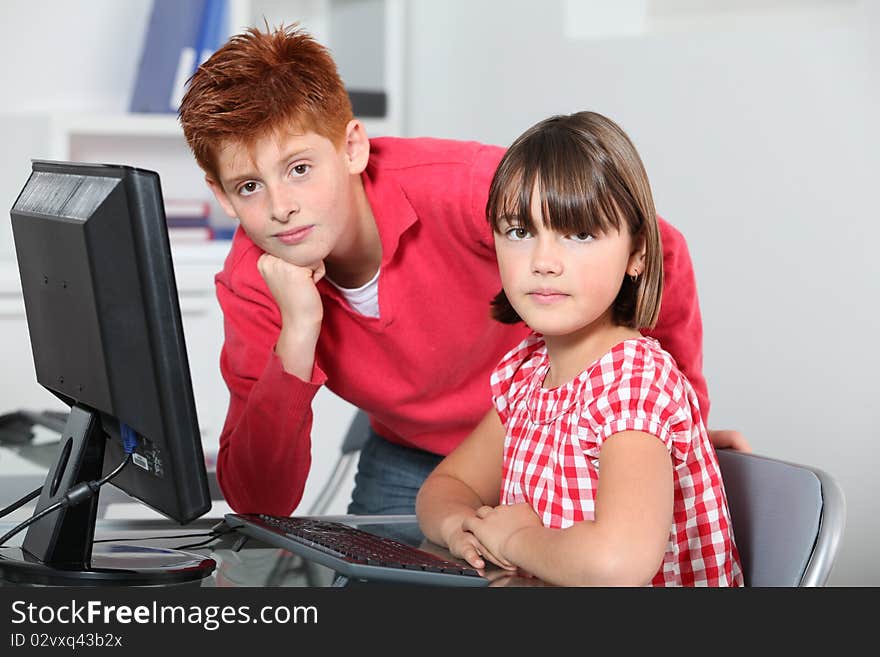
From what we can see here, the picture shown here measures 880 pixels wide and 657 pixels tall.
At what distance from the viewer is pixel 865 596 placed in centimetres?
75

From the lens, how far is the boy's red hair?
1243 millimetres

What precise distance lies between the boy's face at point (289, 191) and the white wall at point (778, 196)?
1.29 meters

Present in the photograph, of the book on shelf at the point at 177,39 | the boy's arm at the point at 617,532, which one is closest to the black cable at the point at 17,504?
the boy's arm at the point at 617,532

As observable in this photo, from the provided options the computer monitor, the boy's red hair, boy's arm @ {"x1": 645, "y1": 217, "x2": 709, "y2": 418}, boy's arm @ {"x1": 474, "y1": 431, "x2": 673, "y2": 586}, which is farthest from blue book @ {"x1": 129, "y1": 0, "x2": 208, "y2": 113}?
boy's arm @ {"x1": 474, "y1": 431, "x2": 673, "y2": 586}

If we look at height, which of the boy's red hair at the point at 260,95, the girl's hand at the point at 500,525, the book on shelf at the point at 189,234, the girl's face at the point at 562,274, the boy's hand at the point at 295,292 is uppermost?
the boy's red hair at the point at 260,95

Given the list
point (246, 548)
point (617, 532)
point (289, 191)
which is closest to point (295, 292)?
point (289, 191)

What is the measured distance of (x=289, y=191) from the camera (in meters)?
1.25

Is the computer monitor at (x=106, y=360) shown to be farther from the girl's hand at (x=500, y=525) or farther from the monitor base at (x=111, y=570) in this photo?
the girl's hand at (x=500, y=525)

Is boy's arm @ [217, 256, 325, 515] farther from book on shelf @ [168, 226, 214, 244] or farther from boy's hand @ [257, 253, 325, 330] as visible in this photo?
book on shelf @ [168, 226, 214, 244]

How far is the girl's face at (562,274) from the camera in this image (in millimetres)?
1023

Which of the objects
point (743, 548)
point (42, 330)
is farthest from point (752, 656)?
point (42, 330)

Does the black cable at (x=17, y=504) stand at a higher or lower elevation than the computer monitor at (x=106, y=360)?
lower

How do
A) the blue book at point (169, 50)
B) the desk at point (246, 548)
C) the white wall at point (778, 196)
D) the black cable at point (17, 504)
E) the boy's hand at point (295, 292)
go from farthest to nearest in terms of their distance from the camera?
the blue book at point (169, 50), the white wall at point (778, 196), the boy's hand at point (295, 292), the black cable at point (17, 504), the desk at point (246, 548)

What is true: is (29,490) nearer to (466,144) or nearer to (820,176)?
(466,144)
